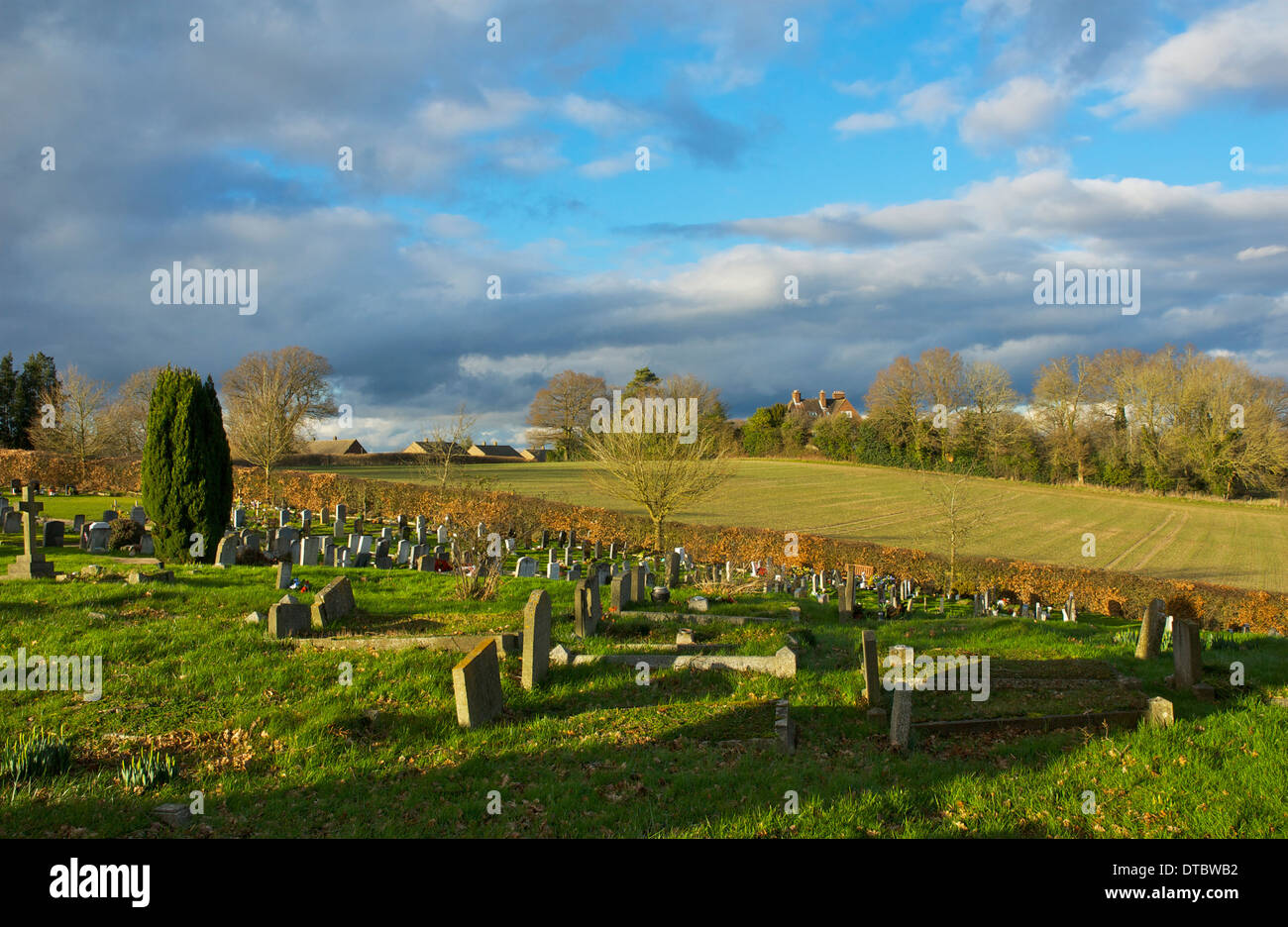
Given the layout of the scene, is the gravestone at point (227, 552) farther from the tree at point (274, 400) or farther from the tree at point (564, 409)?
the tree at point (564, 409)

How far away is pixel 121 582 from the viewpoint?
544 inches

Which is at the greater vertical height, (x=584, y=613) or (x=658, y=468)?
(x=658, y=468)

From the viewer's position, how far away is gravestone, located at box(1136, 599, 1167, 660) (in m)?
11.4

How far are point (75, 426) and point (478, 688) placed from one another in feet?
182

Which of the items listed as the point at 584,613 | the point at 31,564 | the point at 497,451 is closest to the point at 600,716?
the point at 584,613

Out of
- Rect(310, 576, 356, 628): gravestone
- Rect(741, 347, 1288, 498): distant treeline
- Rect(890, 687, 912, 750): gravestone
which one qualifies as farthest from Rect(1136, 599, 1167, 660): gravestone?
Rect(741, 347, 1288, 498): distant treeline

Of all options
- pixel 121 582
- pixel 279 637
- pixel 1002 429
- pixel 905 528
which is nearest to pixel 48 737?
pixel 279 637

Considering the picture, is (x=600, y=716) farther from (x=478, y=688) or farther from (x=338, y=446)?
(x=338, y=446)

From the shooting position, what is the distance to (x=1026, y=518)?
167ft

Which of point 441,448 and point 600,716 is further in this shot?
point 441,448

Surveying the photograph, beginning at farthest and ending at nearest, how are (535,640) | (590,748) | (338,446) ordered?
(338,446)
(535,640)
(590,748)

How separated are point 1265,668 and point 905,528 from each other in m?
34.9

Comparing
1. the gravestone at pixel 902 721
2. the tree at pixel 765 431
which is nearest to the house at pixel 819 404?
the tree at pixel 765 431

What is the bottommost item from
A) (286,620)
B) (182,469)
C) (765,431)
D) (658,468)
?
(286,620)
